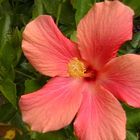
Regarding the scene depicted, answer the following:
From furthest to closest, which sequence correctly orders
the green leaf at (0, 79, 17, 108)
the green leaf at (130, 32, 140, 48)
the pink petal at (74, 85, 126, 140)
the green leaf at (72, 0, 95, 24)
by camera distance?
the green leaf at (130, 32, 140, 48) → the green leaf at (72, 0, 95, 24) → the green leaf at (0, 79, 17, 108) → the pink petal at (74, 85, 126, 140)

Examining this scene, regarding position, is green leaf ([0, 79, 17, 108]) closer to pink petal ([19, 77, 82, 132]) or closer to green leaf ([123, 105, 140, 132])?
pink petal ([19, 77, 82, 132])

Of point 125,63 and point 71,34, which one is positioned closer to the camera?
point 125,63

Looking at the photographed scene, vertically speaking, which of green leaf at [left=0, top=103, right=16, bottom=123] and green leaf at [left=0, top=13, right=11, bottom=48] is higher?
green leaf at [left=0, top=13, right=11, bottom=48]

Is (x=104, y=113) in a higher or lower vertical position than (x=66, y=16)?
lower

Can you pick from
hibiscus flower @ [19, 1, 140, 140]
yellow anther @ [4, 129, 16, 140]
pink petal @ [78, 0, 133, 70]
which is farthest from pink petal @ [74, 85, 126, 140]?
yellow anther @ [4, 129, 16, 140]

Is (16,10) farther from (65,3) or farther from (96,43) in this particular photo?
(96,43)

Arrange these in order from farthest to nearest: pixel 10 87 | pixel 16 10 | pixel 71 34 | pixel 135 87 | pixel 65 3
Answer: pixel 16 10 → pixel 65 3 → pixel 71 34 → pixel 10 87 → pixel 135 87

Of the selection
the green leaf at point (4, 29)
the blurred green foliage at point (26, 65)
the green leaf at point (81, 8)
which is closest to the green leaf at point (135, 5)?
the blurred green foliage at point (26, 65)

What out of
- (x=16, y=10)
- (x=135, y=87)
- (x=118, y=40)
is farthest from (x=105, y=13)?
(x=16, y=10)
